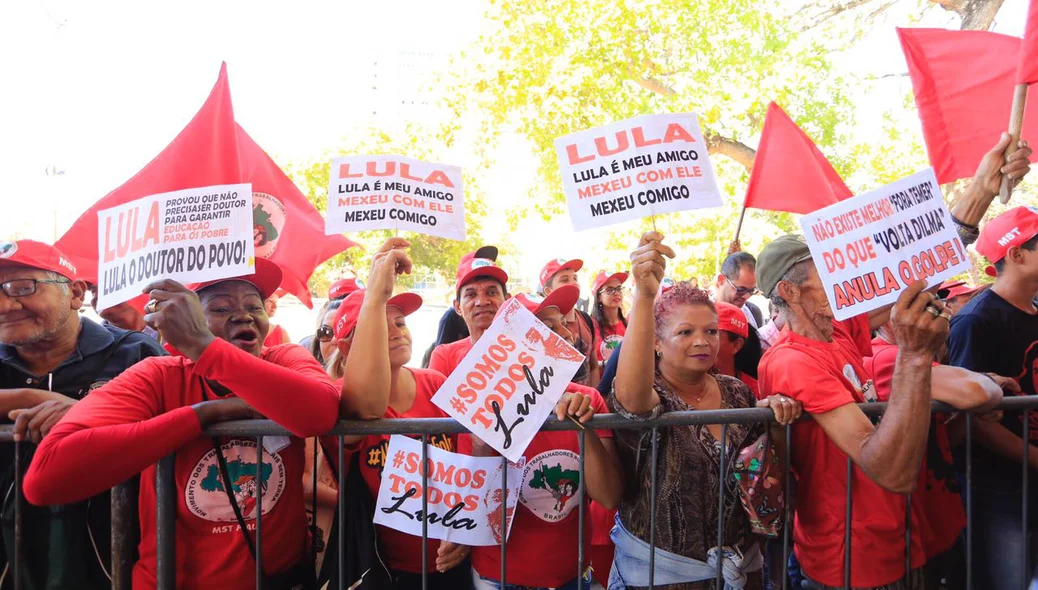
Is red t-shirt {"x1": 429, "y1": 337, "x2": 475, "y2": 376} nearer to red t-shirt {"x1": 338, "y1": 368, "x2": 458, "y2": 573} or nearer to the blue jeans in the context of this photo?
red t-shirt {"x1": 338, "y1": 368, "x2": 458, "y2": 573}

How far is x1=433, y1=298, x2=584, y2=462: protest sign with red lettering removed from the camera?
2.69 m

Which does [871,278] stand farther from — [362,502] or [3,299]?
[3,299]

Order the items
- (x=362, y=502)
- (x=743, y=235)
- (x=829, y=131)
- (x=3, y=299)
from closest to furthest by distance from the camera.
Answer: (x=362, y=502) < (x=3, y=299) < (x=829, y=131) < (x=743, y=235)

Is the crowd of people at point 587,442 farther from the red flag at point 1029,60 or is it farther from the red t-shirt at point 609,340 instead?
the red t-shirt at point 609,340

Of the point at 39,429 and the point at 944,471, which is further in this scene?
the point at 944,471

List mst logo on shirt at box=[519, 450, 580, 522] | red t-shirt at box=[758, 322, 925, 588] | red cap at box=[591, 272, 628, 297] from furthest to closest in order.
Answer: red cap at box=[591, 272, 628, 297] → mst logo on shirt at box=[519, 450, 580, 522] → red t-shirt at box=[758, 322, 925, 588]

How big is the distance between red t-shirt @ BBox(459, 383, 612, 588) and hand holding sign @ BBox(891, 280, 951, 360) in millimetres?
1145

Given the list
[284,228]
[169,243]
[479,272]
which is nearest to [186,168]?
[284,228]

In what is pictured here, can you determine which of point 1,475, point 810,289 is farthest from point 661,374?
point 1,475

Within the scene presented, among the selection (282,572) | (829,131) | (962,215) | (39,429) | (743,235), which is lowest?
(282,572)

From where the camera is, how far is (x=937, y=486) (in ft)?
10.1

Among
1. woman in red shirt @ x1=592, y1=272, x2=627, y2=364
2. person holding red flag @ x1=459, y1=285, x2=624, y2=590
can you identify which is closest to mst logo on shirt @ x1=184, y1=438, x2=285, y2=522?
person holding red flag @ x1=459, y1=285, x2=624, y2=590

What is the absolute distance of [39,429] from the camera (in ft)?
8.76

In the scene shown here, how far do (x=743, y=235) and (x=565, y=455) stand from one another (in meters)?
11.6
